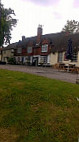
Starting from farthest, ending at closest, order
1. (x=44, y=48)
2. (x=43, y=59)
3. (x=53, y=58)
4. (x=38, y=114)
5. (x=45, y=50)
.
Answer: (x=44, y=48)
(x=43, y=59)
(x=45, y=50)
(x=53, y=58)
(x=38, y=114)

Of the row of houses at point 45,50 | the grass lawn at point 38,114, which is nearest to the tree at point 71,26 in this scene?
the row of houses at point 45,50

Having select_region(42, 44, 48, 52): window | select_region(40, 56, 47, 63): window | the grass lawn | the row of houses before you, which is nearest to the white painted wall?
the row of houses

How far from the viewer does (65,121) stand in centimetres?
580

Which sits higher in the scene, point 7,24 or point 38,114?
point 7,24

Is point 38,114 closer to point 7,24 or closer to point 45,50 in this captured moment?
point 45,50

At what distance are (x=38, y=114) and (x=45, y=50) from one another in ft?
122

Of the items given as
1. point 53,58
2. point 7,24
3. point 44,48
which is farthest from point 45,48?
point 7,24

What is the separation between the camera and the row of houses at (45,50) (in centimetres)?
3691

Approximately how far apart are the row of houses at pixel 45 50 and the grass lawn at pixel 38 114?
2699 centimetres

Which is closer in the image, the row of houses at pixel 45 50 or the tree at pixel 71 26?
the row of houses at pixel 45 50

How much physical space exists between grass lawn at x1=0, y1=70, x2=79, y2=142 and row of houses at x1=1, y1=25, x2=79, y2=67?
27.0 m

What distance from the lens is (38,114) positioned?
6.08m

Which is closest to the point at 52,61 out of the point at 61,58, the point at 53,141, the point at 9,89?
the point at 61,58

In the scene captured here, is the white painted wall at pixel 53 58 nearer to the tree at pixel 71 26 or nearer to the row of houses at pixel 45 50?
the row of houses at pixel 45 50
